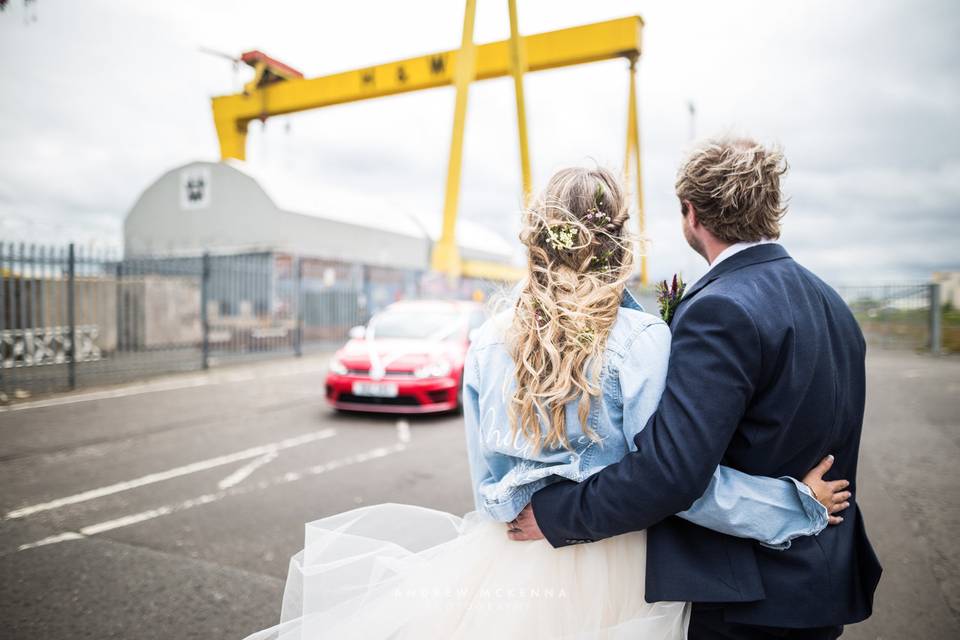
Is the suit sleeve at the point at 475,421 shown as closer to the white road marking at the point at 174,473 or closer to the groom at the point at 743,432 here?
the groom at the point at 743,432

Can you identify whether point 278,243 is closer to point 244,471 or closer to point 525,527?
point 244,471

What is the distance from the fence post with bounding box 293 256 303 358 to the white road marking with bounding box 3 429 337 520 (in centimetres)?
941

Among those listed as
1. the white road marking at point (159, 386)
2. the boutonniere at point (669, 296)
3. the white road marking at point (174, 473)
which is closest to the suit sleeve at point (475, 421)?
the boutonniere at point (669, 296)

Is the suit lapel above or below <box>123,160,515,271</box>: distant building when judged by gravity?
below

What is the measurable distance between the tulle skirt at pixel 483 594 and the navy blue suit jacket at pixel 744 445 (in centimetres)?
6

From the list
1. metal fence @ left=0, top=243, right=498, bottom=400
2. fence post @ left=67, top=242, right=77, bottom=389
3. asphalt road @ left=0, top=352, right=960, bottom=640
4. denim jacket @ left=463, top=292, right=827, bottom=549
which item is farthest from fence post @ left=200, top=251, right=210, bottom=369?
denim jacket @ left=463, top=292, right=827, bottom=549

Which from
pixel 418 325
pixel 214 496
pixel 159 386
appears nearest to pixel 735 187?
pixel 214 496

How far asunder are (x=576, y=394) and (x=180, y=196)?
2524 cm

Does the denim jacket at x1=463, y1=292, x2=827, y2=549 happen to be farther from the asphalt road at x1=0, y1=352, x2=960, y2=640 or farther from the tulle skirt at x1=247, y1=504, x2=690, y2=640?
the asphalt road at x1=0, y1=352, x2=960, y2=640

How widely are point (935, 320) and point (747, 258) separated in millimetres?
20378

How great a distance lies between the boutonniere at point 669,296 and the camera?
1.54m

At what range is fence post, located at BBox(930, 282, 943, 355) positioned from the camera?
1714cm

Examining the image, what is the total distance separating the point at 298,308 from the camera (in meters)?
16.1

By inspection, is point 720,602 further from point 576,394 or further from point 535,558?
point 576,394
